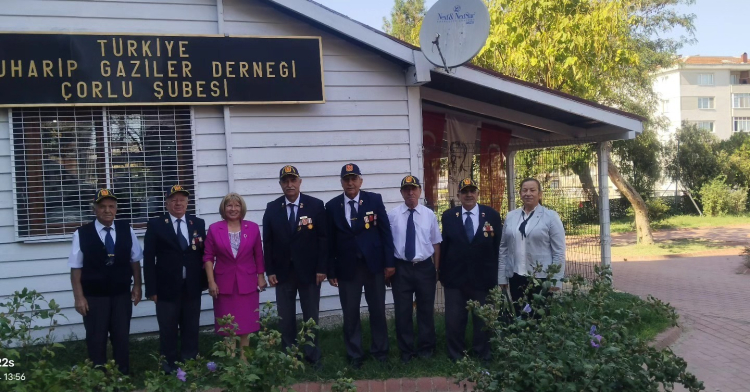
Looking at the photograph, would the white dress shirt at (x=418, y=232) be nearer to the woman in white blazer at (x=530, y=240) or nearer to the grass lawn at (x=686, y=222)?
the woman in white blazer at (x=530, y=240)

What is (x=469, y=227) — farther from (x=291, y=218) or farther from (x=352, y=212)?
(x=291, y=218)

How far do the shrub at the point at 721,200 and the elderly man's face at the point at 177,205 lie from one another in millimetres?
29498

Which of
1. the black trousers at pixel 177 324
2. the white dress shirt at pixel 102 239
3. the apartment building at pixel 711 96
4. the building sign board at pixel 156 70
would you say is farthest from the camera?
the apartment building at pixel 711 96

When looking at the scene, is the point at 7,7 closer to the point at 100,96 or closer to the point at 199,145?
the point at 100,96

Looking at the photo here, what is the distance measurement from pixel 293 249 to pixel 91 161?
8.75ft

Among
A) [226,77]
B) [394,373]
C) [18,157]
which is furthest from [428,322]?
[18,157]

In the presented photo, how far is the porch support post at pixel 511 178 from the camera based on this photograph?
11.5 meters

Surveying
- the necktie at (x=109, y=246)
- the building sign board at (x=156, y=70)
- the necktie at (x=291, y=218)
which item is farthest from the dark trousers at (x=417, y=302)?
the necktie at (x=109, y=246)

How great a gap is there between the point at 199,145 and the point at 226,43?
45.8 inches

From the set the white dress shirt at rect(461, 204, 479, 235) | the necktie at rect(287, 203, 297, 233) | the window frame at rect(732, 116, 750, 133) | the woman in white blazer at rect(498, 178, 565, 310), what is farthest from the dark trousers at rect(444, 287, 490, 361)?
the window frame at rect(732, 116, 750, 133)

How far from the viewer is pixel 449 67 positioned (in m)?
6.98

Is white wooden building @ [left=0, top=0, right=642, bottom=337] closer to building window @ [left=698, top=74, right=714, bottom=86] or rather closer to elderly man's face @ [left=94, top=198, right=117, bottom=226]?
elderly man's face @ [left=94, top=198, right=117, bottom=226]

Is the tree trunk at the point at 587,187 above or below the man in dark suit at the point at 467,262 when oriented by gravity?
above

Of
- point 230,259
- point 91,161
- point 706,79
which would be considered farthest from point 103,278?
point 706,79
